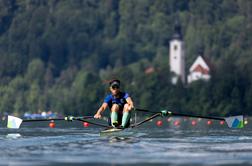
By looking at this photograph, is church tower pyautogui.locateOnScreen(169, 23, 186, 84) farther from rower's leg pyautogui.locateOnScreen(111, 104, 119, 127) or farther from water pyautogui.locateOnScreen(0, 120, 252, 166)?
water pyautogui.locateOnScreen(0, 120, 252, 166)

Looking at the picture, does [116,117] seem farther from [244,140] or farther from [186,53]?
[186,53]

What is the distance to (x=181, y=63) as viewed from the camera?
172875 millimetres

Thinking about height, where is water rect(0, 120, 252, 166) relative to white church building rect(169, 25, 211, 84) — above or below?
below

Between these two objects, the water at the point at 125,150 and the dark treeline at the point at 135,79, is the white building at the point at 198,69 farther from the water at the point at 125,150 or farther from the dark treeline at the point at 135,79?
the water at the point at 125,150

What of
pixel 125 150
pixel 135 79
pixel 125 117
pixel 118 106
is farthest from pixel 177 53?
pixel 125 150

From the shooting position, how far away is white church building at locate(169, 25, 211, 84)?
152900 millimetres

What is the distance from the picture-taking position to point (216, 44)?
180125 mm

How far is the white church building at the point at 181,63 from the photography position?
502 ft

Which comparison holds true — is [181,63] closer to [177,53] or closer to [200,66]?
[177,53]

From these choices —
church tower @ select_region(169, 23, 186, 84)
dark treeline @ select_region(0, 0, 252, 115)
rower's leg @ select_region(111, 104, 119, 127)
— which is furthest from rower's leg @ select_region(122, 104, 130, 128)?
church tower @ select_region(169, 23, 186, 84)

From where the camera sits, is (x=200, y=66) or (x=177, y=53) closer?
(x=200, y=66)

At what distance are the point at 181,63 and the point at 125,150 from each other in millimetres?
141525

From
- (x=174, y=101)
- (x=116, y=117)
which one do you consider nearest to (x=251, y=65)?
(x=174, y=101)

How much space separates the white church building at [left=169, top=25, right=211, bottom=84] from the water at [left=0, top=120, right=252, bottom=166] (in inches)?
4073
